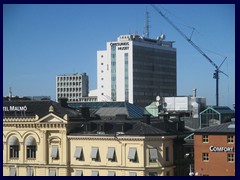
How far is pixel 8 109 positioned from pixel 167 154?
1166cm

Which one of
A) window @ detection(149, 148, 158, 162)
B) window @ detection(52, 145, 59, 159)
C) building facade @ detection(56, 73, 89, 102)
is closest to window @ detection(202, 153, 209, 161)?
window @ detection(149, 148, 158, 162)

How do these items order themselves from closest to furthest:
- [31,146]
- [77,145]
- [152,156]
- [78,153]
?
[152,156], [78,153], [77,145], [31,146]

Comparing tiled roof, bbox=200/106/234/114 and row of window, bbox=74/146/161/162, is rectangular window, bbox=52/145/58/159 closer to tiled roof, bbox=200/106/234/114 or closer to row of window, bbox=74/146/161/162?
row of window, bbox=74/146/161/162

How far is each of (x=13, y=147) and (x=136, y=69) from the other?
87.8m

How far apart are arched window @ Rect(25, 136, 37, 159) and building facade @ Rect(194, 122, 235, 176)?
1088cm

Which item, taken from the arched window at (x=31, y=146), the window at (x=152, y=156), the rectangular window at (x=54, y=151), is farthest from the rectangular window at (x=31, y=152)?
the window at (x=152, y=156)

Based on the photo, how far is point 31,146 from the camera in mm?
43219

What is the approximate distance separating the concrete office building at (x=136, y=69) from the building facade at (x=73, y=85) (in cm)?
1921

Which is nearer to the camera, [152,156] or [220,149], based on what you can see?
[220,149]

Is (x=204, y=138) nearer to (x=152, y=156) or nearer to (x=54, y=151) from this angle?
(x=152, y=156)

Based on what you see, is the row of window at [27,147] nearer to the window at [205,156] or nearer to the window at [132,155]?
the window at [132,155]

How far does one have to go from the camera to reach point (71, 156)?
42156mm

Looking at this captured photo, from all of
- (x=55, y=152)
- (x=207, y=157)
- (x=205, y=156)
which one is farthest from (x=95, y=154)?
(x=207, y=157)
